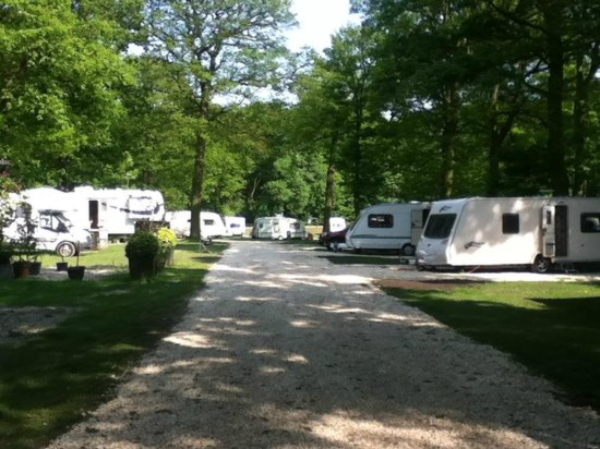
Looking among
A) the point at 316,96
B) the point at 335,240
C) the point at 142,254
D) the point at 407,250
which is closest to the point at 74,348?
the point at 142,254

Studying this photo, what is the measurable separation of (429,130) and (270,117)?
898 cm

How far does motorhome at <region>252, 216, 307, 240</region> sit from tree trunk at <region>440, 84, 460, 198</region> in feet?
79.5

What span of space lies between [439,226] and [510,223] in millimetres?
2089

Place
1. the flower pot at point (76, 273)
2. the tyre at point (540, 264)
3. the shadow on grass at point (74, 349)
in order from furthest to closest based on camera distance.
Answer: the tyre at point (540, 264)
the flower pot at point (76, 273)
the shadow on grass at point (74, 349)

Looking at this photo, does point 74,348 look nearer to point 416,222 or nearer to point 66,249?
point 66,249

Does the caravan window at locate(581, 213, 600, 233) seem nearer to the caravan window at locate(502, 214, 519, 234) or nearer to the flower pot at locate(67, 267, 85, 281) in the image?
the caravan window at locate(502, 214, 519, 234)

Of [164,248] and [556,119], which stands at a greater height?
[556,119]

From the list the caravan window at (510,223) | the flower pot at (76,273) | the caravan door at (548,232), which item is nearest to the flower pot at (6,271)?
the flower pot at (76,273)

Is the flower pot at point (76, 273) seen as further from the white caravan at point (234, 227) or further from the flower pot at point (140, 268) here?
the white caravan at point (234, 227)

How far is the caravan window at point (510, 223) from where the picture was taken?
68.4 feet

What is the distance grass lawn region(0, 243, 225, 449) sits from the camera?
557 cm

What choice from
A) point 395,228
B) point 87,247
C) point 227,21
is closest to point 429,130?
point 395,228

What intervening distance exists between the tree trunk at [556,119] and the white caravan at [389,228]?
324 inches

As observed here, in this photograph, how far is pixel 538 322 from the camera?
10.5m
